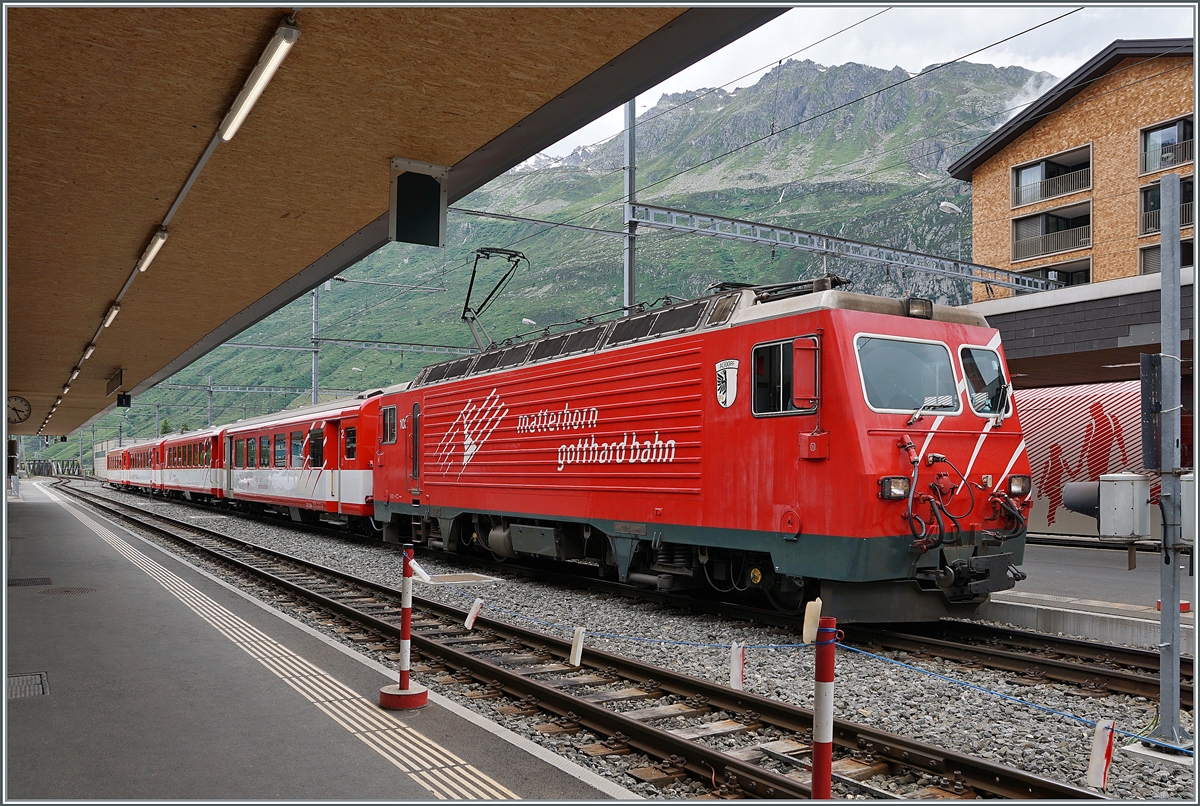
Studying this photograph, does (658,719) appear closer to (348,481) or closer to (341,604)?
(341,604)

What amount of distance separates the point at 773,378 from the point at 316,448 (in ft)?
47.1

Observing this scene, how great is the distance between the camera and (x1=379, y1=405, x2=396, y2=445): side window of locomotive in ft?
54.9

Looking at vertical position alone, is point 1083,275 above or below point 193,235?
above

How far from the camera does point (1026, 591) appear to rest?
11.3m

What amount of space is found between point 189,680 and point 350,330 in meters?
132

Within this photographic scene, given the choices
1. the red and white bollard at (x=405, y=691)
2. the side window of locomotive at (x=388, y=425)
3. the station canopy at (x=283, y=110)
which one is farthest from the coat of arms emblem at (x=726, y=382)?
the side window of locomotive at (x=388, y=425)

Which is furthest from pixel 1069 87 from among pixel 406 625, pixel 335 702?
pixel 335 702

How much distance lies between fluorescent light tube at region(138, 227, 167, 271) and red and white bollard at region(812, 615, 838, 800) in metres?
8.65

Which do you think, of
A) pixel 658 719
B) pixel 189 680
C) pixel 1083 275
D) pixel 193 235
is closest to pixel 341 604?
pixel 189 680

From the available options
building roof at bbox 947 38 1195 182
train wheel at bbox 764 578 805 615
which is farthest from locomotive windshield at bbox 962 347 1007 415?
building roof at bbox 947 38 1195 182

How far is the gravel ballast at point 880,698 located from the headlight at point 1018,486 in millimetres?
1885

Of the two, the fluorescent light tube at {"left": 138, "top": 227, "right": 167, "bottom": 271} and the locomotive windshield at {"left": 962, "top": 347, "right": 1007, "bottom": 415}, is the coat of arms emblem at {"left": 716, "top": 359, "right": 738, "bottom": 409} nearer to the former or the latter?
the locomotive windshield at {"left": 962, "top": 347, "right": 1007, "bottom": 415}

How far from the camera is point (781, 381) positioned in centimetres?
844

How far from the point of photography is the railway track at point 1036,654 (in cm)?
671
